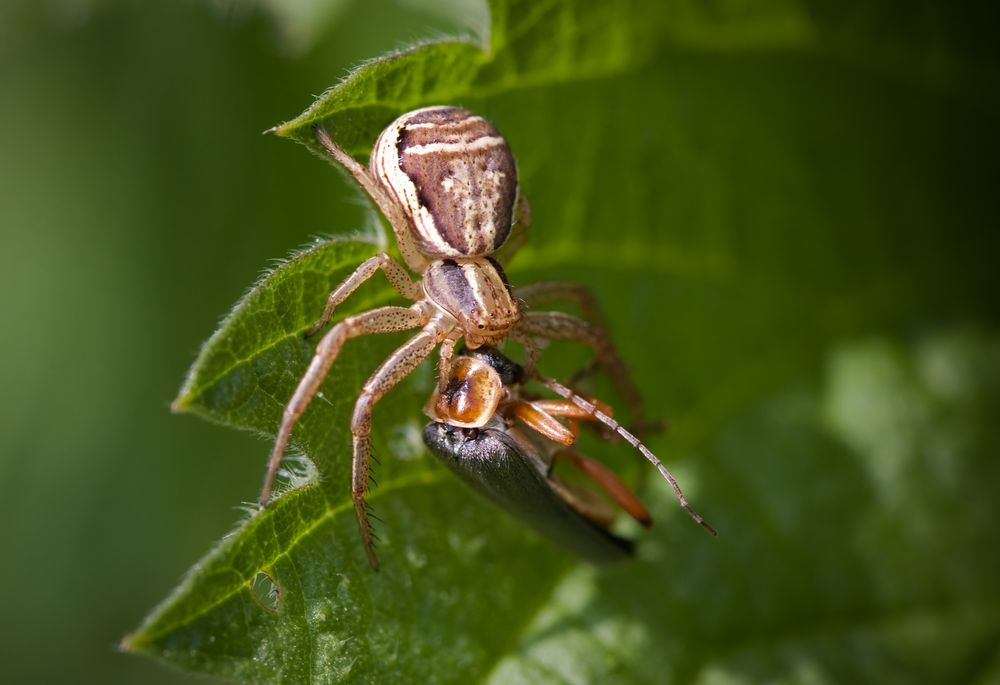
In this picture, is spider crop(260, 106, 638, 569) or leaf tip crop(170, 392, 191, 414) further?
spider crop(260, 106, 638, 569)

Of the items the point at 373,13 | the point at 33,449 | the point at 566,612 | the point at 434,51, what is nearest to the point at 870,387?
the point at 566,612

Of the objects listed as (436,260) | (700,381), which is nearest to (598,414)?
(436,260)

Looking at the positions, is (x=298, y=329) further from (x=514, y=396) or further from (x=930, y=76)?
(x=930, y=76)

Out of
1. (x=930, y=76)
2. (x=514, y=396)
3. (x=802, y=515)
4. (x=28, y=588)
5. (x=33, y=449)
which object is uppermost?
(x=930, y=76)

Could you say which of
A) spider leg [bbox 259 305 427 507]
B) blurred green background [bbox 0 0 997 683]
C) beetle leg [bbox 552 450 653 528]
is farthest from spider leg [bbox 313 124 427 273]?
blurred green background [bbox 0 0 997 683]

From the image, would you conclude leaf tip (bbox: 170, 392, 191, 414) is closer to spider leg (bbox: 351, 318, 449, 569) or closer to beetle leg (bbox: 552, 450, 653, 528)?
spider leg (bbox: 351, 318, 449, 569)

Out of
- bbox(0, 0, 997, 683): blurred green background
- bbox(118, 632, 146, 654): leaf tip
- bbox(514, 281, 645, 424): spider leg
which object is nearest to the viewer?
bbox(118, 632, 146, 654): leaf tip

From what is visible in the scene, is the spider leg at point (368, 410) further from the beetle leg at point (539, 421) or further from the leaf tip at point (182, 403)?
the leaf tip at point (182, 403)

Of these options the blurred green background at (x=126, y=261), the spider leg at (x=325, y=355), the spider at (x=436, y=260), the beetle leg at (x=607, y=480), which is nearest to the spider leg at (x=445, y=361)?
the spider at (x=436, y=260)
